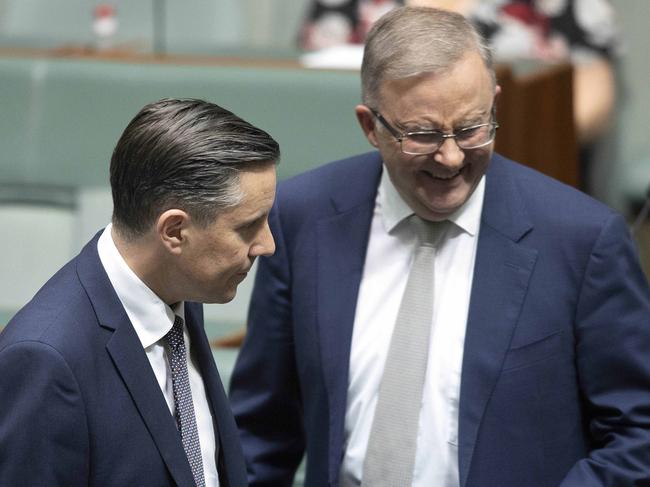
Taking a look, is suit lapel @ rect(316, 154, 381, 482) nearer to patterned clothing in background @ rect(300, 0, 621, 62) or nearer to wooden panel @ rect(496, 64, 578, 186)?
wooden panel @ rect(496, 64, 578, 186)

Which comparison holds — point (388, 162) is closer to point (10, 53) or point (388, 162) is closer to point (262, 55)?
point (262, 55)

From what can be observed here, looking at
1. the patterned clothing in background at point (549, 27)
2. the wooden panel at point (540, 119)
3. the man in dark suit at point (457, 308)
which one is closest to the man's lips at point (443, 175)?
the man in dark suit at point (457, 308)

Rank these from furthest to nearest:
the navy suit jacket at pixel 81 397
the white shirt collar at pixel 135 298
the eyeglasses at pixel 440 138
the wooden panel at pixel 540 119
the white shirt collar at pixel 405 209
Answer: the wooden panel at pixel 540 119 < the white shirt collar at pixel 405 209 < the eyeglasses at pixel 440 138 < the white shirt collar at pixel 135 298 < the navy suit jacket at pixel 81 397

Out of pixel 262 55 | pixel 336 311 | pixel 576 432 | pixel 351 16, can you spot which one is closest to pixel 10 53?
pixel 262 55

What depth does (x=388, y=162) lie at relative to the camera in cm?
168

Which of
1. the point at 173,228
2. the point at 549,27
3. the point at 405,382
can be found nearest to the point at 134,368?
the point at 173,228

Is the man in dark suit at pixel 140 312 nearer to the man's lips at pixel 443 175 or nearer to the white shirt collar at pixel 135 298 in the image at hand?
the white shirt collar at pixel 135 298

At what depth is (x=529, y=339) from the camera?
1.67 metres

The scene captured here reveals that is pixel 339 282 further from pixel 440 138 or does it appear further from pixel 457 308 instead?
pixel 440 138

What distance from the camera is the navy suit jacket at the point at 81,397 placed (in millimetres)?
1260

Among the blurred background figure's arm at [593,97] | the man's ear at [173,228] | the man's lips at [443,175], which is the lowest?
the blurred background figure's arm at [593,97]

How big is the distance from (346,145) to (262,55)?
0.45 meters

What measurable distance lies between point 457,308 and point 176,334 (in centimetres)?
44

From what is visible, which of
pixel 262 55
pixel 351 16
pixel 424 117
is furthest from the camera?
pixel 351 16
